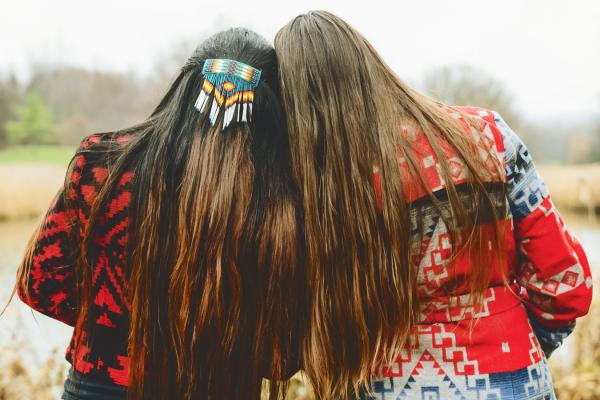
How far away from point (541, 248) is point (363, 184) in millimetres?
456

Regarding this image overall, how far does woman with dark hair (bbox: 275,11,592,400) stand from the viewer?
4.04 ft

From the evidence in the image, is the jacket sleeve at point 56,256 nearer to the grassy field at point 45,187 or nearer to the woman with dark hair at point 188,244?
the woman with dark hair at point 188,244

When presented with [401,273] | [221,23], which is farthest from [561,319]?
[221,23]

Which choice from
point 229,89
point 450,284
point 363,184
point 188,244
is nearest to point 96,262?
point 188,244

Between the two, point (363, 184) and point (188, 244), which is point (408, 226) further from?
point (188, 244)

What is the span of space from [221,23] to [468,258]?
515 inches

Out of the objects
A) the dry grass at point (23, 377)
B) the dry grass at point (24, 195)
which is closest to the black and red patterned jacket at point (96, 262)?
the dry grass at point (23, 377)

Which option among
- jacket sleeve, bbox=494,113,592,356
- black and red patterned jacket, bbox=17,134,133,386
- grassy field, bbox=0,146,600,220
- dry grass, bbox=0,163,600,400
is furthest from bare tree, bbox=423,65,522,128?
black and red patterned jacket, bbox=17,134,133,386

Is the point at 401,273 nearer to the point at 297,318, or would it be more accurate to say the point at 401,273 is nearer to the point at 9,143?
the point at 297,318

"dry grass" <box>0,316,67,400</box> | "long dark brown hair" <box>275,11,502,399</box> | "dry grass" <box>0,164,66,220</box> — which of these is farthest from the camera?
"dry grass" <box>0,164,66,220</box>

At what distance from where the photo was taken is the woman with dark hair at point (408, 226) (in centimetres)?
123

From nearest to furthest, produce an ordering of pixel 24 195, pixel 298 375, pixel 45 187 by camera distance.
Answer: pixel 298 375
pixel 24 195
pixel 45 187

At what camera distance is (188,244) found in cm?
127

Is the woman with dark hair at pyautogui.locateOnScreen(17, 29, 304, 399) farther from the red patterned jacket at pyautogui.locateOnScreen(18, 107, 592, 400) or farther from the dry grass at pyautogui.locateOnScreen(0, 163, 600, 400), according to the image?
the dry grass at pyautogui.locateOnScreen(0, 163, 600, 400)
